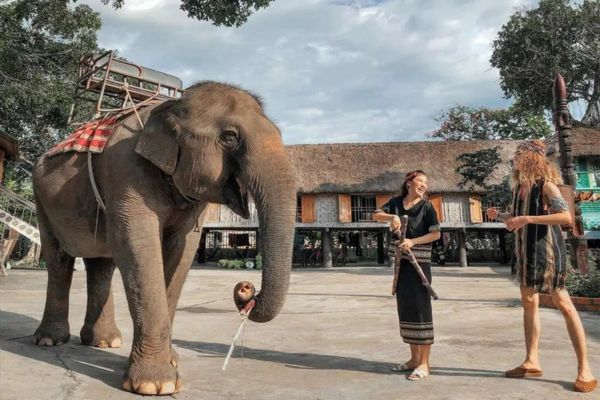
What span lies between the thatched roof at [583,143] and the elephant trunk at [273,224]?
1863cm

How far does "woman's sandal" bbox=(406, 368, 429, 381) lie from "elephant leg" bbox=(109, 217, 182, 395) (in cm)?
155

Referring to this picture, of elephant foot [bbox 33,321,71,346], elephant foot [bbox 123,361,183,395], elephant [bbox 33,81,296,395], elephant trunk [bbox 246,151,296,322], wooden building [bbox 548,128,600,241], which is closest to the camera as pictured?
elephant trunk [bbox 246,151,296,322]

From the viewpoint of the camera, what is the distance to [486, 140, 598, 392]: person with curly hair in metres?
3.38

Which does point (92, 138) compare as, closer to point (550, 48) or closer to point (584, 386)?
point (584, 386)

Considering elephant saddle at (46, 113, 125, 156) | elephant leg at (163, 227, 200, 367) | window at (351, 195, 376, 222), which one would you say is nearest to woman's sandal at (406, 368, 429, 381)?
elephant leg at (163, 227, 200, 367)

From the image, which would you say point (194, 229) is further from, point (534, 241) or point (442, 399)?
point (534, 241)

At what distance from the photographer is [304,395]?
307 centimetres

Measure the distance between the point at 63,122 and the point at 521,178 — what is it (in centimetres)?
1593

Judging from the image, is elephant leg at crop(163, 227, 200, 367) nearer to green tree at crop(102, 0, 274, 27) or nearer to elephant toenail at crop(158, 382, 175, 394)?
elephant toenail at crop(158, 382, 175, 394)

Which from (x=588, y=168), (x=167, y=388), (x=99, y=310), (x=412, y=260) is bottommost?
(x=167, y=388)

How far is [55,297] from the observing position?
4363mm

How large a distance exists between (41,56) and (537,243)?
16.1m

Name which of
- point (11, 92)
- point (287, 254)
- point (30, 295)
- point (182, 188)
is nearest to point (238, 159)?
point (182, 188)

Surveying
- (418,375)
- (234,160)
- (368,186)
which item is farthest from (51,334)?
(368,186)
